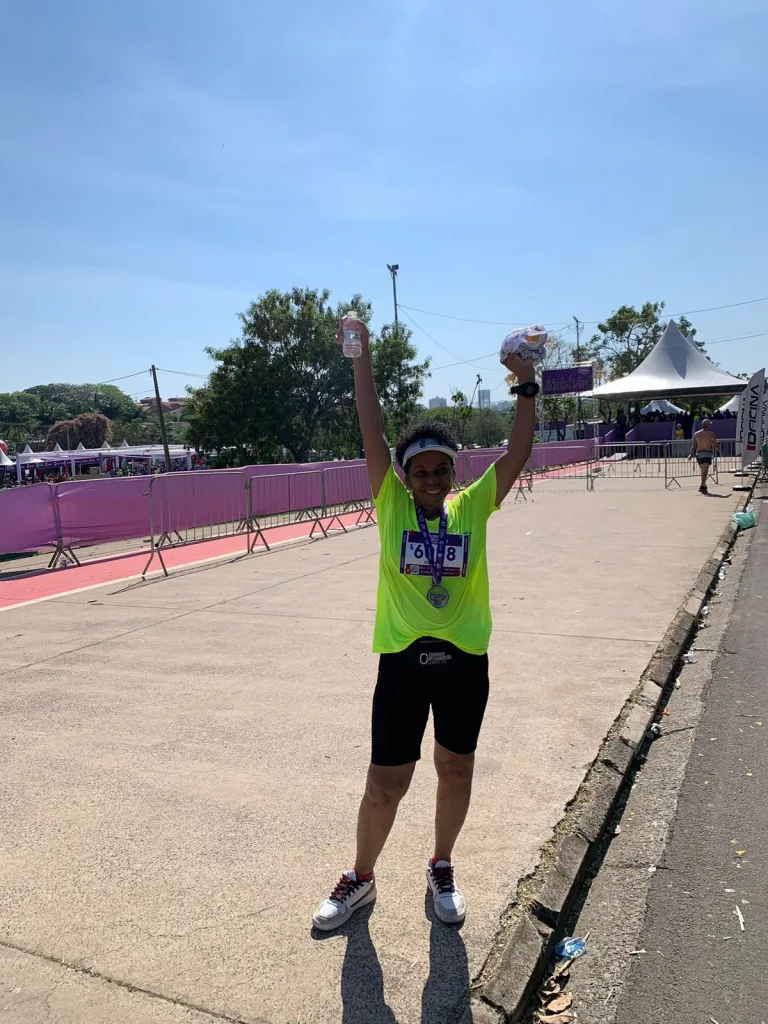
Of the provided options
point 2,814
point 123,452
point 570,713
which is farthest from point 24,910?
point 123,452

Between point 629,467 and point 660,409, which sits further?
point 660,409

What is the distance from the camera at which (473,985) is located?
8.34 ft

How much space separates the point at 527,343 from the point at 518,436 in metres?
0.38

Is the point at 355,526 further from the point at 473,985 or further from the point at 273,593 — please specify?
the point at 473,985

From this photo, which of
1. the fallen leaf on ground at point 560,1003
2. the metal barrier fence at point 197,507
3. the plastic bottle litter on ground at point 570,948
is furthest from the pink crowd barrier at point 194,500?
the fallen leaf on ground at point 560,1003

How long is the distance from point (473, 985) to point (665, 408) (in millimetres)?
50280

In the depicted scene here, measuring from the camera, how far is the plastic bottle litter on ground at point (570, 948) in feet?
9.43

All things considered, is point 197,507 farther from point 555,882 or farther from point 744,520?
point 555,882

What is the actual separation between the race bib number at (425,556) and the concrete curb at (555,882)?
1.32 metres

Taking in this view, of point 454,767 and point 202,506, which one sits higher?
point 202,506

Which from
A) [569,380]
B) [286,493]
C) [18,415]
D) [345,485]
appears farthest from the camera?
[18,415]

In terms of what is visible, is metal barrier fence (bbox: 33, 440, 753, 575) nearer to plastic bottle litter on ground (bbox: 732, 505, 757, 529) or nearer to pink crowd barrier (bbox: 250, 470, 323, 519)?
pink crowd barrier (bbox: 250, 470, 323, 519)

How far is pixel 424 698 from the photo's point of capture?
9.30 feet


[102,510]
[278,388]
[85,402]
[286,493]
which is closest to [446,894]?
[102,510]
